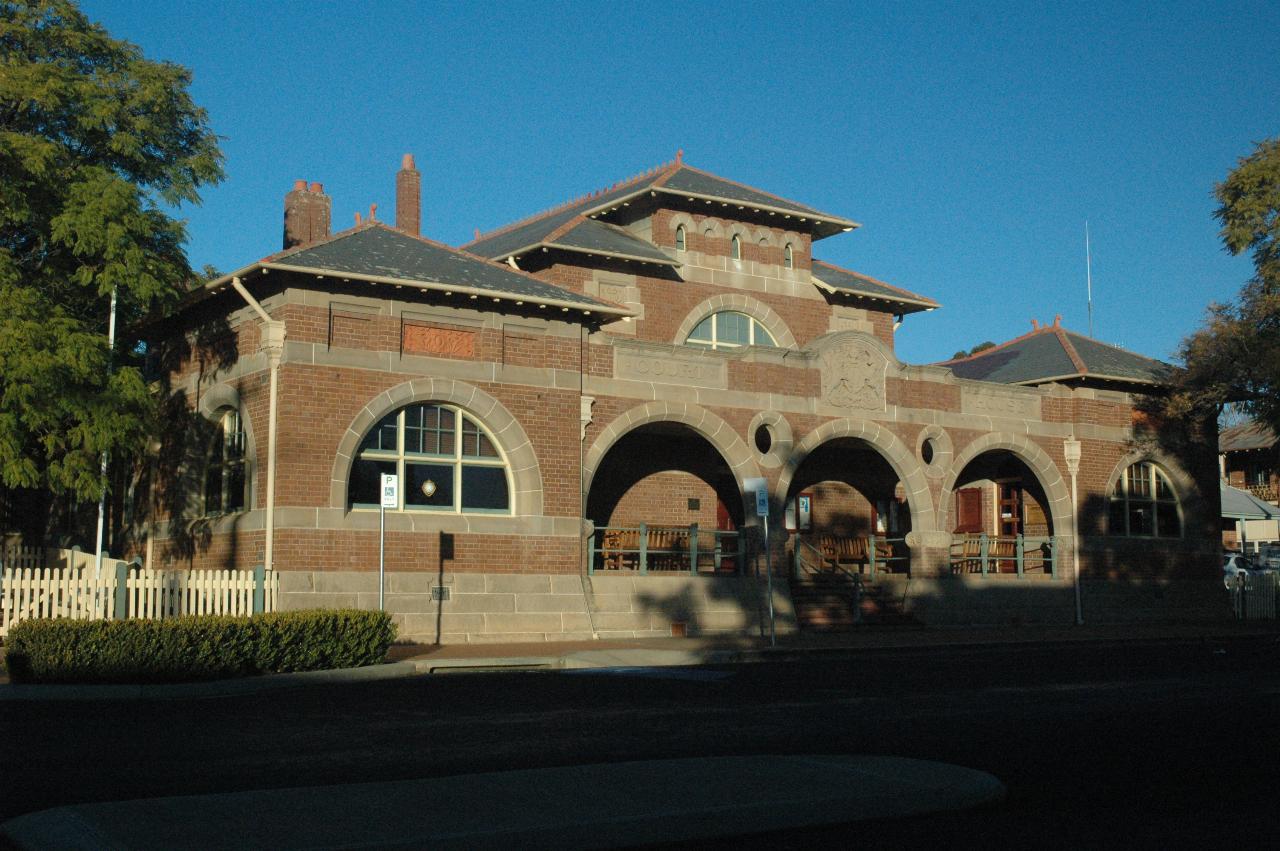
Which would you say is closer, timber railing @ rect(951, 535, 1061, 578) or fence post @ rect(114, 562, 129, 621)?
fence post @ rect(114, 562, 129, 621)

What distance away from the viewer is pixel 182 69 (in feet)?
88.1

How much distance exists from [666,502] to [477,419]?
23.0 ft

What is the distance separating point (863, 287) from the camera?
115ft

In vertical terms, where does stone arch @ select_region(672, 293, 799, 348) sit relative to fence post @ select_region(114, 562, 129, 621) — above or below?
above

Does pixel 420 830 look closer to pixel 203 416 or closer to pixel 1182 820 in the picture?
pixel 1182 820

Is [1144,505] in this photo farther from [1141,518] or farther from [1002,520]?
[1002,520]

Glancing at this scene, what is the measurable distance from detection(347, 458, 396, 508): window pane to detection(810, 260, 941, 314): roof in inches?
546

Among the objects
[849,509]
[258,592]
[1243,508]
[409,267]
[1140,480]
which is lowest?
[258,592]

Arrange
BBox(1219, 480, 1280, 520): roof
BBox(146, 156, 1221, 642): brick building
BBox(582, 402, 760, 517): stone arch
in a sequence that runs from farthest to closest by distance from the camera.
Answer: BBox(1219, 480, 1280, 520): roof
BBox(582, 402, 760, 517): stone arch
BBox(146, 156, 1221, 642): brick building

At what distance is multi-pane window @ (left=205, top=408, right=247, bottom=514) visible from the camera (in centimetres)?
2538

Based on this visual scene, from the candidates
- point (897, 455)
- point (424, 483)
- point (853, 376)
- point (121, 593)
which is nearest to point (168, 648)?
point (121, 593)

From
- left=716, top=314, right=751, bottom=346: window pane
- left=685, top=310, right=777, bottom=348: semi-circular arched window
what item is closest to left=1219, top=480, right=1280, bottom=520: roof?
left=685, top=310, right=777, bottom=348: semi-circular arched window

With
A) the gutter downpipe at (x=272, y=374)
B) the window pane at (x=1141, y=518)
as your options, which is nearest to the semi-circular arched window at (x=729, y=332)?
the window pane at (x=1141, y=518)

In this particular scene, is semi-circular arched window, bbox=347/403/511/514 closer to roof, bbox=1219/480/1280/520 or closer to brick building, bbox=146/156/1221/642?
brick building, bbox=146/156/1221/642
